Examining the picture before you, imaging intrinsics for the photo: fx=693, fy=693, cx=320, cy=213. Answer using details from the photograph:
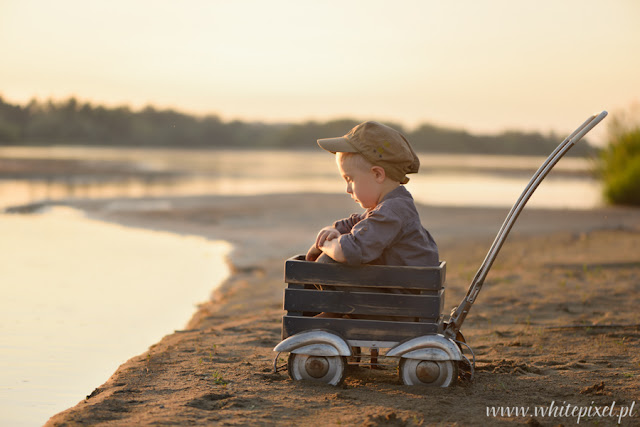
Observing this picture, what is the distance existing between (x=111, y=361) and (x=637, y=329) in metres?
4.31

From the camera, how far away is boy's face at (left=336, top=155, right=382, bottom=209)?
171 inches

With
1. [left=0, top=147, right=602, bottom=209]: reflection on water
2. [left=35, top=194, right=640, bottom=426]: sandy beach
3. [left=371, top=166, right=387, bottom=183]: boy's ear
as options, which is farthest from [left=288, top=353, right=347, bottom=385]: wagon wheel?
[left=0, top=147, right=602, bottom=209]: reflection on water

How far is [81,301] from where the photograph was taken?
24.1 feet

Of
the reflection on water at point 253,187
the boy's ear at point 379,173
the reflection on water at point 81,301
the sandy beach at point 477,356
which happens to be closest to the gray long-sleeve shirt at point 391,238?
the boy's ear at point 379,173

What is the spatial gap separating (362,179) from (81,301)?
425 cm

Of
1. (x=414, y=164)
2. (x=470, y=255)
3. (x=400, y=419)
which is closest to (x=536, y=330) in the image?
(x=414, y=164)

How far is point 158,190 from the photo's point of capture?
2320 cm

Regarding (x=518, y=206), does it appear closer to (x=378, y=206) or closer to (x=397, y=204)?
(x=397, y=204)

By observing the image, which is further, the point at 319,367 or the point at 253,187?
the point at 253,187

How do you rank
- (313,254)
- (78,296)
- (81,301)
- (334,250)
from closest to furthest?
(334,250)
(313,254)
(81,301)
(78,296)

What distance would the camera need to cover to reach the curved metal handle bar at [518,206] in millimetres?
4223

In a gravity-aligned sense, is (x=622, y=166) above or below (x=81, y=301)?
above

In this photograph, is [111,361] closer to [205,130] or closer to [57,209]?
[57,209]

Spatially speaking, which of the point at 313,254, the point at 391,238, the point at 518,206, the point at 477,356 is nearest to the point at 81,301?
the point at 313,254
